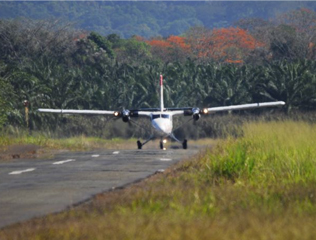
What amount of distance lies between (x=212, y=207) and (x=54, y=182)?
6818 mm

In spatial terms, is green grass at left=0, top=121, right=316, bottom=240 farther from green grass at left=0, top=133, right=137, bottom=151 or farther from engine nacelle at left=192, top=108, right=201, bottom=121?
engine nacelle at left=192, top=108, right=201, bottom=121

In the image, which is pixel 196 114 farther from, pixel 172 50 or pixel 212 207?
pixel 172 50

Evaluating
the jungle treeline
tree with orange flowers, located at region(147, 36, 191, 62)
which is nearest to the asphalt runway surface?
the jungle treeline

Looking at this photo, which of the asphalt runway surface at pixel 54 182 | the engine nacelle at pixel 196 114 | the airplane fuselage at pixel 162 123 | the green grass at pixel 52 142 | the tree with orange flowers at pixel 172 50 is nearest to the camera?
the asphalt runway surface at pixel 54 182

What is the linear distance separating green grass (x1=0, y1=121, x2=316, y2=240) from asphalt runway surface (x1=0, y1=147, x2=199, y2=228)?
0.57 meters

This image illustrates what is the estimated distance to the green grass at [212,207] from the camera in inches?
336

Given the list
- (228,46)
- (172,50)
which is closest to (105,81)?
(172,50)

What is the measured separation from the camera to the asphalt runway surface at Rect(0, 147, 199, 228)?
12648 millimetres

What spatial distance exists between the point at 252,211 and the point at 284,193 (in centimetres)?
209

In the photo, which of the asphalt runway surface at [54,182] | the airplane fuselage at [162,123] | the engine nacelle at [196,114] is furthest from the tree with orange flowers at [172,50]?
the asphalt runway surface at [54,182]

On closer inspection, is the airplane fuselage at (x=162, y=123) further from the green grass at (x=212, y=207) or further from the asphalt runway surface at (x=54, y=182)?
the green grass at (x=212, y=207)

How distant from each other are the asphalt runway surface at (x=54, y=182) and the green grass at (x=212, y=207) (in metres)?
0.57

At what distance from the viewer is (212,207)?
11.1 m

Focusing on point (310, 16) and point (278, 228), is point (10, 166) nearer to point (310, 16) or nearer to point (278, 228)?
point (278, 228)
